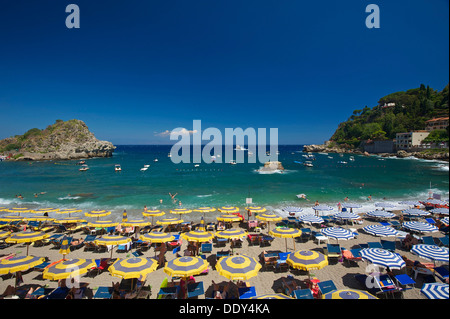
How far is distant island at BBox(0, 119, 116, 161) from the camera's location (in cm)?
8732

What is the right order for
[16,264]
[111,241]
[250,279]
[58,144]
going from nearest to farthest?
1. [16,264]
2. [250,279]
3. [111,241]
4. [58,144]

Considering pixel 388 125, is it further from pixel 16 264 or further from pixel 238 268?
pixel 16 264

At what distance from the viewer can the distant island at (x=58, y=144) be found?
286 feet

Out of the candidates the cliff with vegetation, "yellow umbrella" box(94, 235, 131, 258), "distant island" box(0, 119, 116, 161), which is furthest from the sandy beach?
"distant island" box(0, 119, 116, 161)

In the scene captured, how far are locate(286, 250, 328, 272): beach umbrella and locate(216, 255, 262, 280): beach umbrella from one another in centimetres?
153

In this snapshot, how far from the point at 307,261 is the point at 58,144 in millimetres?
119119

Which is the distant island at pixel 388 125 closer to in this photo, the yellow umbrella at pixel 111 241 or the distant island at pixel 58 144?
the yellow umbrella at pixel 111 241

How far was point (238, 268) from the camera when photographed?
24.7 feet

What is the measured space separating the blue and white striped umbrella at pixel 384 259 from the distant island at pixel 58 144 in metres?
104

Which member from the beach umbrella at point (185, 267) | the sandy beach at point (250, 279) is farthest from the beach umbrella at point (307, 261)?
the beach umbrella at point (185, 267)

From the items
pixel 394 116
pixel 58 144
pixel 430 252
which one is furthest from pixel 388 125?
pixel 58 144
